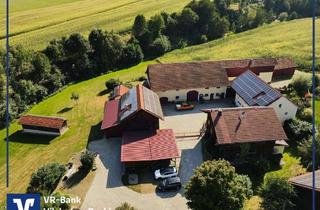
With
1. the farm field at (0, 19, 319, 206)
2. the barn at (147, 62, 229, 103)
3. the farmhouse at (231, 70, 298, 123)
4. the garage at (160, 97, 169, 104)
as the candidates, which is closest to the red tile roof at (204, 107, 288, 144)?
the farmhouse at (231, 70, 298, 123)

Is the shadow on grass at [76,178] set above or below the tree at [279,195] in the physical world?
below

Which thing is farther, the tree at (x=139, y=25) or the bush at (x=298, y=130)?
the tree at (x=139, y=25)

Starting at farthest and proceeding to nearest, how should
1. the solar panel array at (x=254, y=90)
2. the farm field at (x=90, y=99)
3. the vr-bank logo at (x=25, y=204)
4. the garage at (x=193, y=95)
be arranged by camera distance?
the garage at (x=193, y=95) → the solar panel array at (x=254, y=90) → the farm field at (x=90, y=99) → the vr-bank logo at (x=25, y=204)

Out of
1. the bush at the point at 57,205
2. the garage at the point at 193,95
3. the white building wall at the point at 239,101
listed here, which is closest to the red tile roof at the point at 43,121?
the bush at the point at 57,205

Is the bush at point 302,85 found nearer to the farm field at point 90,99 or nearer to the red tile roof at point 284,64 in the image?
the red tile roof at point 284,64

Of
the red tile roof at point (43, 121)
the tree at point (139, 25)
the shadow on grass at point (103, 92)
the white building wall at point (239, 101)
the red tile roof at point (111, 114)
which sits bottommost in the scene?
the white building wall at point (239, 101)

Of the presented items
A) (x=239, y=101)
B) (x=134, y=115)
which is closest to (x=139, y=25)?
(x=239, y=101)

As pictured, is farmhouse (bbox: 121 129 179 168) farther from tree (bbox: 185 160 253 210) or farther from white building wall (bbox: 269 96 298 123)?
white building wall (bbox: 269 96 298 123)

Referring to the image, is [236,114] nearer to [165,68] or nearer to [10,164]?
[165,68]
